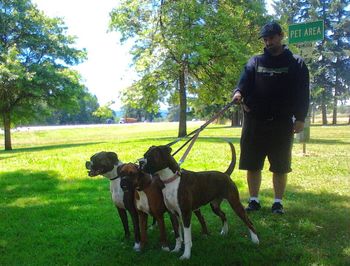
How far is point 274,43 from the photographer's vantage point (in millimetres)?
5238

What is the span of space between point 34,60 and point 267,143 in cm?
2187

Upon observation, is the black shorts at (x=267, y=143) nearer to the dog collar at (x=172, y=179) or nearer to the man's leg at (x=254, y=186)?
the man's leg at (x=254, y=186)

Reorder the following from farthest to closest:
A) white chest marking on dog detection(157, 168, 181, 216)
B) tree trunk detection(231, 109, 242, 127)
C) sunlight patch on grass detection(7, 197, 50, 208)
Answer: tree trunk detection(231, 109, 242, 127)
sunlight patch on grass detection(7, 197, 50, 208)
white chest marking on dog detection(157, 168, 181, 216)

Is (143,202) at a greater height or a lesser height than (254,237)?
greater

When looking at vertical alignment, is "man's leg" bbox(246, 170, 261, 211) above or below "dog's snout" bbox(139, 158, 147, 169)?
below

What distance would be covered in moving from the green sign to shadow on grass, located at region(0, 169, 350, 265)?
15.2ft

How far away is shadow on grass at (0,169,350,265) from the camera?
4281 millimetres

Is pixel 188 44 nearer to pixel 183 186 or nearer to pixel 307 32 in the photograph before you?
Result: pixel 307 32

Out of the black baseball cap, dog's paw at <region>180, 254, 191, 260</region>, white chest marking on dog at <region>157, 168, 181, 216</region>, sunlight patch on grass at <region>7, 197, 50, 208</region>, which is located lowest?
sunlight patch on grass at <region>7, 197, 50, 208</region>

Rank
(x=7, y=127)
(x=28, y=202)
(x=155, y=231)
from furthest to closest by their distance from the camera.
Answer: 1. (x=7, y=127)
2. (x=28, y=202)
3. (x=155, y=231)

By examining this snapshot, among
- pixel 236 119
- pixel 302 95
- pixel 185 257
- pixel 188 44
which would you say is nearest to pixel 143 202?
pixel 185 257

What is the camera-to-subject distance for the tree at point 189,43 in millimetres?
20797

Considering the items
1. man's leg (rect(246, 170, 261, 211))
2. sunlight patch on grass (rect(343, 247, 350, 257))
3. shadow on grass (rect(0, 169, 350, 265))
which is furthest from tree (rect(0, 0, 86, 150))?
sunlight patch on grass (rect(343, 247, 350, 257))

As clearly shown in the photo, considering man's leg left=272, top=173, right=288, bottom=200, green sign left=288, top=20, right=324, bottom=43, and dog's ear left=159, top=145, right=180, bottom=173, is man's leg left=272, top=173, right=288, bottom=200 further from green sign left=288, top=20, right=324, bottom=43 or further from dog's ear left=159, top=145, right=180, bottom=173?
green sign left=288, top=20, right=324, bottom=43
